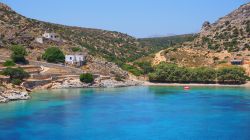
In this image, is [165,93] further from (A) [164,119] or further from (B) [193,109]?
(A) [164,119]

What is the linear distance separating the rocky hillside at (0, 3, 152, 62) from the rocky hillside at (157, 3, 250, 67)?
65.9 feet

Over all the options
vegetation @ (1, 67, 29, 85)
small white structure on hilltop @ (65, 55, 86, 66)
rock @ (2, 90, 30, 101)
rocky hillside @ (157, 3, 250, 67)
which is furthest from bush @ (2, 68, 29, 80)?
rocky hillside @ (157, 3, 250, 67)

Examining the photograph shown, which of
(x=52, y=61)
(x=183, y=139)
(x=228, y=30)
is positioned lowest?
(x=183, y=139)

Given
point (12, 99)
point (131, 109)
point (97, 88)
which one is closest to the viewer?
point (131, 109)

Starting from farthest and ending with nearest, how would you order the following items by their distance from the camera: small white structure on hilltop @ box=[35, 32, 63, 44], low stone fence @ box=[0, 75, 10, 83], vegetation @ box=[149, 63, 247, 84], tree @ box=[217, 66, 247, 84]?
small white structure on hilltop @ box=[35, 32, 63, 44], vegetation @ box=[149, 63, 247, 84], tree @ box=[217, 66, 247, 84], low stone fence @ box=[0, 75, 10, 83]

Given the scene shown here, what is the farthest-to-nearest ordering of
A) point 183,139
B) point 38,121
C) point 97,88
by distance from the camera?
1. point 97,88
2. point 38,121
3. point 183,139

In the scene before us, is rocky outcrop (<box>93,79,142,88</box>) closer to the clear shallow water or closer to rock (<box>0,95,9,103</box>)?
the clear shallow water

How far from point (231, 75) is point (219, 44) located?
24.5m

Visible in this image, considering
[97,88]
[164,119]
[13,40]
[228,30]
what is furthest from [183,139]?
[228,30]

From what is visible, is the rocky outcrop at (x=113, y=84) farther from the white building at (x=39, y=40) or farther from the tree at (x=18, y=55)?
the white building at (x=39, y=40)

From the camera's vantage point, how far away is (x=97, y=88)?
243 ft

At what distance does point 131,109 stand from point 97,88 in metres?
24.6

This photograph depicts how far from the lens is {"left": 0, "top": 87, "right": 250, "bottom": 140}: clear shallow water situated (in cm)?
3628

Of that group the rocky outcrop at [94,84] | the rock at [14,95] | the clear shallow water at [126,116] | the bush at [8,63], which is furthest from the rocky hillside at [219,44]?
the rock at [14,95]
